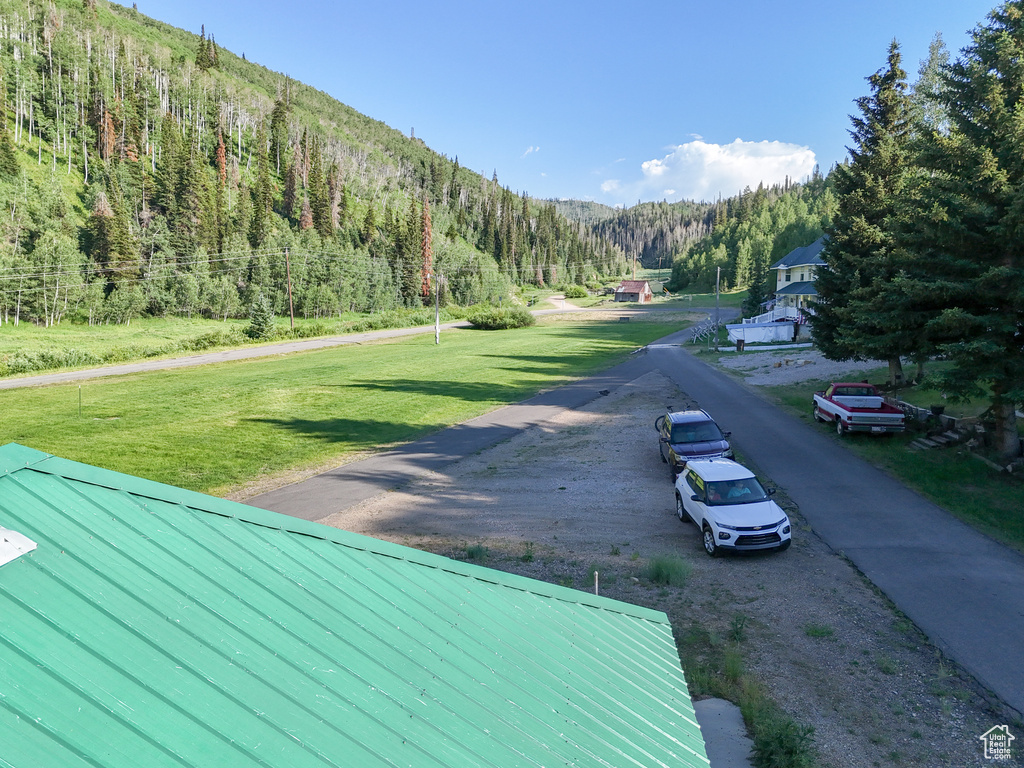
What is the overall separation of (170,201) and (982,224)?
100 m

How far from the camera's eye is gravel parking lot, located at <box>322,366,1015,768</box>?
25.4 ft

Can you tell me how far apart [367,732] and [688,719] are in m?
2.93

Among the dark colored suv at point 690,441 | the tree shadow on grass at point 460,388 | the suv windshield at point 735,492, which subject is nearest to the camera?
the suv windshield at point 735,492

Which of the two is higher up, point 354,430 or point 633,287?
point 633,287

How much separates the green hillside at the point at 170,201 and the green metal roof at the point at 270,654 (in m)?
75.3

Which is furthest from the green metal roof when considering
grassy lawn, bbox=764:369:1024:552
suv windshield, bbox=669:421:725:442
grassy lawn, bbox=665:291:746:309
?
grassy lawn, bbox=665:291:746:309

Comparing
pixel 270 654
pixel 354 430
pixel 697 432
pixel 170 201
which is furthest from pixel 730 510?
pixel 170 201

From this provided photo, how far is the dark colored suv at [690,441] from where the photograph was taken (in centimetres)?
1770

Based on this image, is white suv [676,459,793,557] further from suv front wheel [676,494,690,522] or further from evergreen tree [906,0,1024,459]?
evergreen tree [906,0,1024,459]

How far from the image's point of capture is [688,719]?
16.7 feet

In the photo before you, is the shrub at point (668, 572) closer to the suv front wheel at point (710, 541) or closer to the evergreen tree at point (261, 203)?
the suv front wheel at point (710, 541)

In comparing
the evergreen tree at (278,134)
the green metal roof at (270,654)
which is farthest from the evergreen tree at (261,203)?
the green metal roof at (270,654)

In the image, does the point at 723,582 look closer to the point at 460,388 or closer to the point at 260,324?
the point at 460,388

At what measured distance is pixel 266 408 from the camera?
31109 mm
